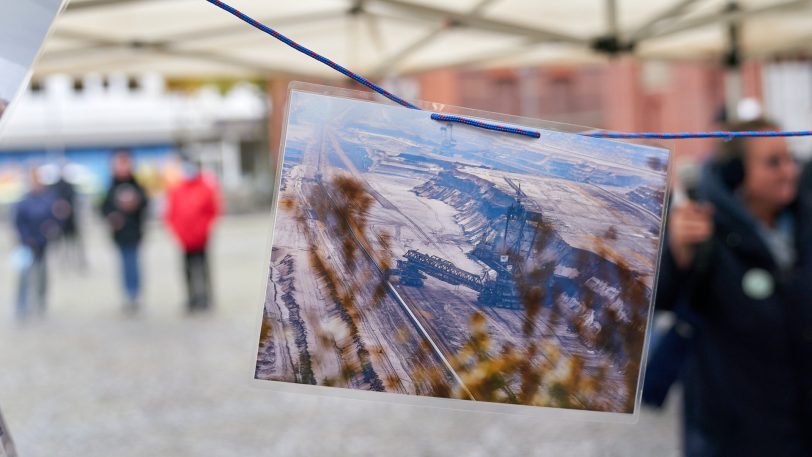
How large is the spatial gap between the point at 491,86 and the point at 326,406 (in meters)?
27.3

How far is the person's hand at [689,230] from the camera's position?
2.50 meters

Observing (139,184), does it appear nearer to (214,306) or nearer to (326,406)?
(214,306)

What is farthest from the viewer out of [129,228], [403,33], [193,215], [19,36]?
[129,228]

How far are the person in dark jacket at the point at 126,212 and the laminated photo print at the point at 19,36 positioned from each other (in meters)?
8.34

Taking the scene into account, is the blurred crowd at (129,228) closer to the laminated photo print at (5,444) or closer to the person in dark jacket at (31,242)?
the person in dark jacket at (31,242)

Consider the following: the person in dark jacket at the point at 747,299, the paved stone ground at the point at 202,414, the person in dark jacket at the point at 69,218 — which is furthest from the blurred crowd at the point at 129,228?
the person in dark jacket at the point at 747,299

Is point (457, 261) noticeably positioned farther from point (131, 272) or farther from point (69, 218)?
point (69, 218)

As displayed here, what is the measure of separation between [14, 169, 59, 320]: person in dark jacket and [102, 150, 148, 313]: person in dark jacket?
0.72 m

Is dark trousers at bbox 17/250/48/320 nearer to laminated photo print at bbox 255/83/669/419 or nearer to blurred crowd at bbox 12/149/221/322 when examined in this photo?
blurred crowd at bbox 12/149/221/322

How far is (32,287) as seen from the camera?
9469mm

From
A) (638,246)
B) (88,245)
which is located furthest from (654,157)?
(88,245)

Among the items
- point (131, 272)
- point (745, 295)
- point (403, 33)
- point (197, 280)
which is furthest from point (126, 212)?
point (745, 295)

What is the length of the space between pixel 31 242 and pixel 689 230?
327 inches

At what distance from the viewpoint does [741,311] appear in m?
2.47
